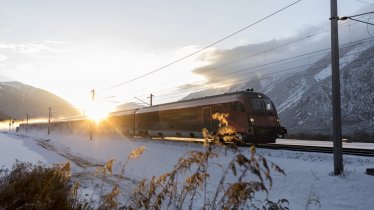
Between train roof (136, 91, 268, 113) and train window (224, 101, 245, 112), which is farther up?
train roof (136, 91, 268, 113)

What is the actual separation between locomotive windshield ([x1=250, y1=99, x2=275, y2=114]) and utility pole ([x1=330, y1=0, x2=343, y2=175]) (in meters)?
10.00

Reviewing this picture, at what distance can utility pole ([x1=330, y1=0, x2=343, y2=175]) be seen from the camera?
12422 mm

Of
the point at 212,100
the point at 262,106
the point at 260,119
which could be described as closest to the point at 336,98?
the point at 260,119

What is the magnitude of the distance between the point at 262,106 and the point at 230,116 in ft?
7.38

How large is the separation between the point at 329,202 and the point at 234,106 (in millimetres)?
13275

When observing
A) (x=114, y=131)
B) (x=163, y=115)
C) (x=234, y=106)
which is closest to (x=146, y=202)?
(x=234, y=106)

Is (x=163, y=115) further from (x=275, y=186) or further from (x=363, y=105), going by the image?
(x=363, y=105)

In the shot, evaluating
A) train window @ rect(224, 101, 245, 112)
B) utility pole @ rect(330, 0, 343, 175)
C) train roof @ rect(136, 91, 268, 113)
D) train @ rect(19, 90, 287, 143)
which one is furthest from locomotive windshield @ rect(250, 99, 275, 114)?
utility pole @ rect(330, 0, 343, 175)

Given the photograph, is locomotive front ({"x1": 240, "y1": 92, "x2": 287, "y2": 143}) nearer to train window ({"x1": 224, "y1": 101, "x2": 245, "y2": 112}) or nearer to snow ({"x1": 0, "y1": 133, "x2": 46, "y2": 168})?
train window ({"x1": 224, "y1": 101, "x2": 245, "y2": 112})

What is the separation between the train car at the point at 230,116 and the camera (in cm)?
2239

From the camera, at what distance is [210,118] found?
82.3 feet

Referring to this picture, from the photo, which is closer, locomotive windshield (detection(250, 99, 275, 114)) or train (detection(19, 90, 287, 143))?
train (detection(19, 90, 287, 143))

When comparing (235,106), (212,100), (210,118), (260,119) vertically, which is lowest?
(260,119)

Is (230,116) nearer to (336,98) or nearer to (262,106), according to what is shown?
(262,106)
